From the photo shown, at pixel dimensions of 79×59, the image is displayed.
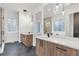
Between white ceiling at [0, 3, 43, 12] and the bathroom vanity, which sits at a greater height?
white ceiling at [0, 3, 43, 12]

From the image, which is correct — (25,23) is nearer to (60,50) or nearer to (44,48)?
(44,48)

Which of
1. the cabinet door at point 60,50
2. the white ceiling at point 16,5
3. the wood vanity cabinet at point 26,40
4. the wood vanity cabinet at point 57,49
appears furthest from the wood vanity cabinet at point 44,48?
the white ceiling at point 16,5

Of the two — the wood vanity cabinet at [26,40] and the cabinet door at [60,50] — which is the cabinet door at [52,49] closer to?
the cabinet door at [60,50]

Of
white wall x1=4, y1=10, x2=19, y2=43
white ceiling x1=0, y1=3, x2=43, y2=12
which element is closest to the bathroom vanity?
white wall x1=4, y1=10, x2=19, y2=43

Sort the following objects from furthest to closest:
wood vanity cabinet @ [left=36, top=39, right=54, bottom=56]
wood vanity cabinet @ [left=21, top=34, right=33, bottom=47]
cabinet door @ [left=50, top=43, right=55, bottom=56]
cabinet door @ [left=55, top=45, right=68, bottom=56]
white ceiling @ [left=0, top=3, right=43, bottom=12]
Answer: wood vanity cabinet @ [left=21, top=34, right=33, bottom=47]
wood vanity cabinet @ [left=36, top=39, right=54, bottom=56]
cabinet door @ [left=50, top=43, right=55, bottom=56]
white ceiling @ [left=0, top=3, right=43, bottom=12]
cabinet door @ [left=55, top=45, right=68, bottom=56]

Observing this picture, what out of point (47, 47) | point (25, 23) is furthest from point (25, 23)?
point (47, 47)

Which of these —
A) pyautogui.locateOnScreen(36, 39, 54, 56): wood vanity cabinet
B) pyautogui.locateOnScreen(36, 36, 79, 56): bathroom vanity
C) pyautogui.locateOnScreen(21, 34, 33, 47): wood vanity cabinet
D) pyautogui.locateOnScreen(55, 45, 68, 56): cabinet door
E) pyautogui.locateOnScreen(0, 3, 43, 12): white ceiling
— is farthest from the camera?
pyautogui.locateOnScreen(21, 34, 33, 47): wood vanity cabinet

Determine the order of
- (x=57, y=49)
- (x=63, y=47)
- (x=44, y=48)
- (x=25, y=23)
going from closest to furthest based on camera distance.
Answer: (x=63, y=47) < (x=57, y=49) < (x=25, y=23) < (x=44, y=48)

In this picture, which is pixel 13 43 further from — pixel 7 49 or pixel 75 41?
pixel 75 41

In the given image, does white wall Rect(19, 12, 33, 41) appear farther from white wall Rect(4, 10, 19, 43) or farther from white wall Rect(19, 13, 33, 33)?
white wall Rect(4, 10, 19, 43)

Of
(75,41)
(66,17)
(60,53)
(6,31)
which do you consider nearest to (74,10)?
(66,17)

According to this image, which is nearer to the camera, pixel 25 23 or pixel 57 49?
pixel 57 49

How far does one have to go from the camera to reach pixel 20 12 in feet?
8.04

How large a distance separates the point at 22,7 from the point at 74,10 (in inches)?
43.4
